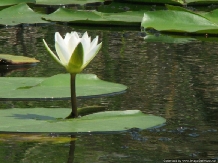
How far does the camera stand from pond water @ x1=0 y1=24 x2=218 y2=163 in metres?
2.10

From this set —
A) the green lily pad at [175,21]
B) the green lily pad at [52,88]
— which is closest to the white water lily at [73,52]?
the green lily pad at [52,88]

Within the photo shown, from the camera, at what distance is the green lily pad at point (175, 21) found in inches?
168

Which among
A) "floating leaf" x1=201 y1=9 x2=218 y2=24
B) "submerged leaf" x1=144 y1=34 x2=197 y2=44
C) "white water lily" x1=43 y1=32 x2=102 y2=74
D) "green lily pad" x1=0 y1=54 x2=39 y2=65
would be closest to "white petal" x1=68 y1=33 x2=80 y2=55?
"white water lily" x1=43 y1=32 x2=102 y2=74

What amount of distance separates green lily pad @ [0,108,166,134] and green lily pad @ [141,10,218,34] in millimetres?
1879

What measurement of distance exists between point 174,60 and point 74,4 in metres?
2.43

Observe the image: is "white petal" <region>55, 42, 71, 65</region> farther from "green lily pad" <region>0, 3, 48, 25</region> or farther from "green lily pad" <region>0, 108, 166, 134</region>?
"green lily pad" <region>0, 3, 48, 25</region>

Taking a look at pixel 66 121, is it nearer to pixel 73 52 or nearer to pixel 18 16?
pixel 73 52

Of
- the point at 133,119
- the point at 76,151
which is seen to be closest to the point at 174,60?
the point at 133,119

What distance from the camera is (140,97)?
2.81m

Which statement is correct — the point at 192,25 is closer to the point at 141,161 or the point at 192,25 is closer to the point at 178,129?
the point at 178,129

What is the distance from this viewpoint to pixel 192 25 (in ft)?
14.1

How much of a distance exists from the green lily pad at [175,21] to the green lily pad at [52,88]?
1419 mm

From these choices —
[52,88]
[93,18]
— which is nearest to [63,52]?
[52,88]

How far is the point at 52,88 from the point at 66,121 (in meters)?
0.54
